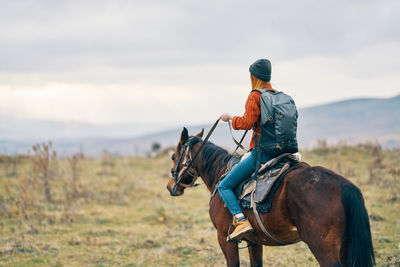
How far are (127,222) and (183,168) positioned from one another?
19.6ft

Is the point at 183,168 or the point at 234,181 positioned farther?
the point at 183,168

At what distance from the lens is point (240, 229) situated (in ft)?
16.4

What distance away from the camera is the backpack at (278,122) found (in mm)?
4641

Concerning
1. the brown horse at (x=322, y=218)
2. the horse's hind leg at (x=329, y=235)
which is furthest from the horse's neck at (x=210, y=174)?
the horse's hind leg at (x=329, y=235)

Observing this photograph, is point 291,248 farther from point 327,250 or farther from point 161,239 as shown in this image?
point 327,250

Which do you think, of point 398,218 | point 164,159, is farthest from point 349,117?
point 398,218

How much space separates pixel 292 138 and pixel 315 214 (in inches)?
40.3

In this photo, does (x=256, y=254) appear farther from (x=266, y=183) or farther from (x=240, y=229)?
(x=266, y=183)

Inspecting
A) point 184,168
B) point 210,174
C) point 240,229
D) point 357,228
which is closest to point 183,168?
point 184,168

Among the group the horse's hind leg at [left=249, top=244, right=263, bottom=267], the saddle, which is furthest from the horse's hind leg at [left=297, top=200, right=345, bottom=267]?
the horse's hind leg at [left=249, top=244, right=263, bottom=267]

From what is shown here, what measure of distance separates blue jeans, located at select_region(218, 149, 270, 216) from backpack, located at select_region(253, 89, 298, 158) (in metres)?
0.28

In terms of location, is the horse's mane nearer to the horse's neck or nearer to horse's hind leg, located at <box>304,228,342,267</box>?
the horse's neck

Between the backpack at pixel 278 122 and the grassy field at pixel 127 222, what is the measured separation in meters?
3.69

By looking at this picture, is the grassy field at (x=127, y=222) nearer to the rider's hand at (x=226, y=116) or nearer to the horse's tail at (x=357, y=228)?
the horse's tail at (x=357, y=228)
